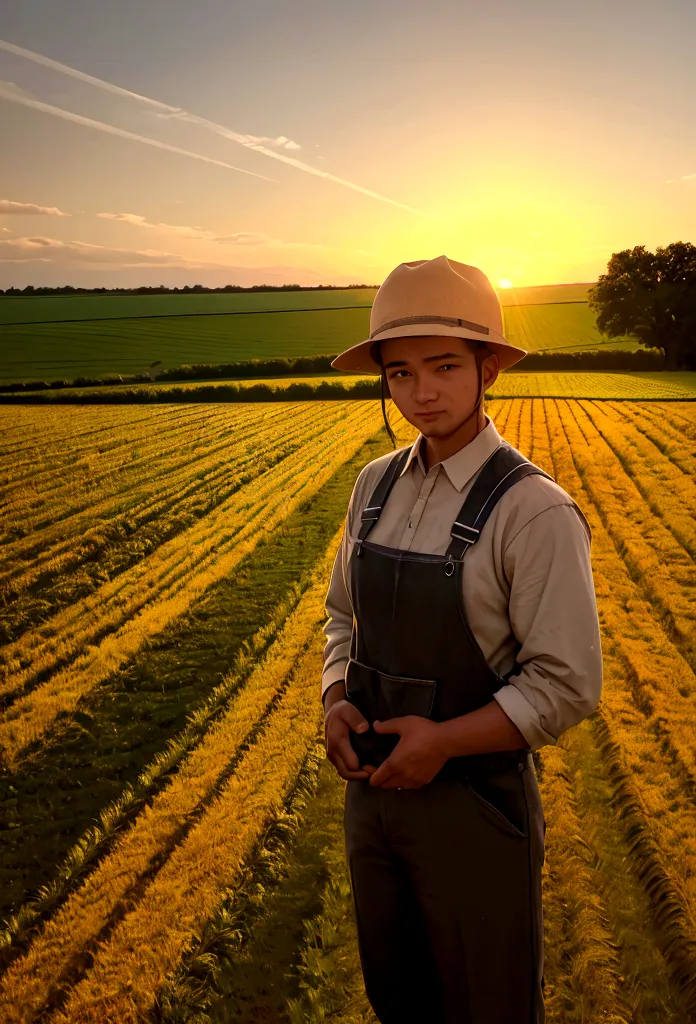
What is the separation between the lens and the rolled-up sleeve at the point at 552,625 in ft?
5.04

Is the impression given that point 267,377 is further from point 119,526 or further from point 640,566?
point 640,566

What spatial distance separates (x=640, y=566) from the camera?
8.12m

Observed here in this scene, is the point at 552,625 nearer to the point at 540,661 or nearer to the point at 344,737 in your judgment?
the point at 540,661

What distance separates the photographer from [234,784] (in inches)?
175

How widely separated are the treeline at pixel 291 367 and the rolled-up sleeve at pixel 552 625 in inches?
1439

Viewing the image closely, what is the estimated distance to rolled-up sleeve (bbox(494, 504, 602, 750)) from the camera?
1.54 metres

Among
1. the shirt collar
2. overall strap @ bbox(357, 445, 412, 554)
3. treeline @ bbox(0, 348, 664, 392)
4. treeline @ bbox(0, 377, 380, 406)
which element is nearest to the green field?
treeline @ bbox(0, 377, 380, 406)

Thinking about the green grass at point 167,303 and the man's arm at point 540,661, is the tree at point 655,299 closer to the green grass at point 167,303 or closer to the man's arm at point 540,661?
the green grass at point 167,303

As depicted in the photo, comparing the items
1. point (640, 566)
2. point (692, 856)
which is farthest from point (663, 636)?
point (692, 856)

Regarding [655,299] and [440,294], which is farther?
[655,299]

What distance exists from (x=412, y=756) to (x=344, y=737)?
9.1 inches

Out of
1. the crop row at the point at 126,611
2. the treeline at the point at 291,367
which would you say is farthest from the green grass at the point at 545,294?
the crop row at the point at 126,611

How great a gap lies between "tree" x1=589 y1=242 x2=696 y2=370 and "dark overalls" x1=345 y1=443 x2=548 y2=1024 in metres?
49.9

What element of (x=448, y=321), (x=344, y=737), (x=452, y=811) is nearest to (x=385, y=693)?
(x=344, y=737)
